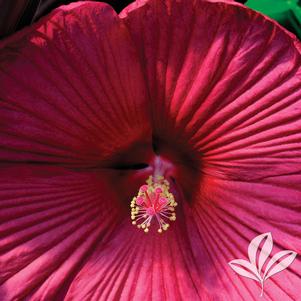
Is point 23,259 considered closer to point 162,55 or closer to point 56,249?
point 56,249

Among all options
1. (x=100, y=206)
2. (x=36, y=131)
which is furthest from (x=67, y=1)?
(x=100, y=206)

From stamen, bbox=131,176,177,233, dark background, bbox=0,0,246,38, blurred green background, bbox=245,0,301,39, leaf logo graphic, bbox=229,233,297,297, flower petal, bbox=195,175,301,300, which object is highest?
dark background, bbox=0,0,246,38

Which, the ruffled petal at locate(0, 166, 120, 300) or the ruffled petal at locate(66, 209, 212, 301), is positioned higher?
the ruffled petal at locate(0, 166, 120, 300)

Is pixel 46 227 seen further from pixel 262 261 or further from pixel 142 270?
pixel 262 261

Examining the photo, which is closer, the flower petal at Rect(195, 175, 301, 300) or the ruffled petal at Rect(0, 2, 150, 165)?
the ruffled petal at Rect(0, 2, 150, 165)

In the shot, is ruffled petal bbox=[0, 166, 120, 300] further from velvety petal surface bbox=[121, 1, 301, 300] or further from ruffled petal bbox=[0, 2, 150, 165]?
velvety petal surface bbox=[121, 1, 301, 300]

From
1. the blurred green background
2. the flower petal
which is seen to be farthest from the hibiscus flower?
the blurred green background

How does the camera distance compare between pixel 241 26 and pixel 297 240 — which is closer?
pixel 241 26
